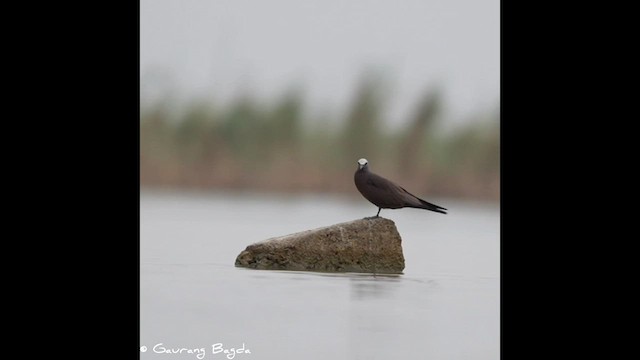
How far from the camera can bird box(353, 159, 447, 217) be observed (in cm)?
822

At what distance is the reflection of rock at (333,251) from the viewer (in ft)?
26.3

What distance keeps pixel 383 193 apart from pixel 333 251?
609 millimetres

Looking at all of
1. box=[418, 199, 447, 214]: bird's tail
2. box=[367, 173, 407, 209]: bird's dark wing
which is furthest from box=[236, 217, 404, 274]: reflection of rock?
box=[418, 199, 447, 214]: bird's tail

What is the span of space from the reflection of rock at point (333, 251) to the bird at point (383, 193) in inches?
8.6

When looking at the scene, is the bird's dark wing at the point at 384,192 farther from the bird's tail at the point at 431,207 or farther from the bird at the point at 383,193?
the bird's tail at the point at 431,207

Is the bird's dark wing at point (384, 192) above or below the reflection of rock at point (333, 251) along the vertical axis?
above

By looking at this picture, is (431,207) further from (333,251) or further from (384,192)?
(333,251)

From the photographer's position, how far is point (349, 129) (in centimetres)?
870

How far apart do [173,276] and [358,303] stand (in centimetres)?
140

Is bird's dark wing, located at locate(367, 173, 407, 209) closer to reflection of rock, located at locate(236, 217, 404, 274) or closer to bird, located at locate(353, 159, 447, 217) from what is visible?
bird, located at locate(353, 159, 447, 217)

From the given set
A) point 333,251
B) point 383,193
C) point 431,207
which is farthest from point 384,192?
point 333,251

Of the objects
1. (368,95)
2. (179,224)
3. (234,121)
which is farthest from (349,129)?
(179,224)

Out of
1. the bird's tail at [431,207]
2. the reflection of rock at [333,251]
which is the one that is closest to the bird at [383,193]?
the bird's tail at [431,207]

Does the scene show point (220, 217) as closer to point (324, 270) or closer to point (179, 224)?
point (179, 224)
